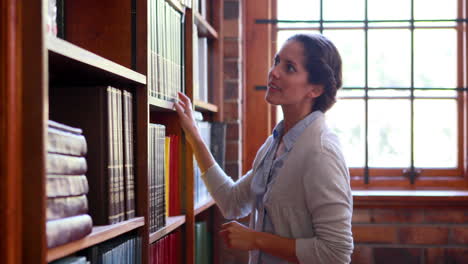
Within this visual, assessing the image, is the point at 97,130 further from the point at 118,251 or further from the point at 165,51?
the point at 165,51

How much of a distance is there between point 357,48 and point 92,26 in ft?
5.07

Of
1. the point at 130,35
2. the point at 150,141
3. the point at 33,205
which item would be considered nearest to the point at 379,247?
the point at 150,141

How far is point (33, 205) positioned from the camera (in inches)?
36.5

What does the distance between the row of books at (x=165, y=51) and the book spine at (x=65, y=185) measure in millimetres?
464

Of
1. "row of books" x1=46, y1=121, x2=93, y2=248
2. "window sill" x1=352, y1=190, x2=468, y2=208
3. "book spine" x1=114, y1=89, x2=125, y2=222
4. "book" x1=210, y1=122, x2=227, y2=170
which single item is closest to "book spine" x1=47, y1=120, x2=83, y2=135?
"row of books" x1=46, y1=121, x2=93, y2=248

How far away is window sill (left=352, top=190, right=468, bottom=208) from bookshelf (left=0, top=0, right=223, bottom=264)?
0.67m

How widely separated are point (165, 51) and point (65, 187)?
2.59ft

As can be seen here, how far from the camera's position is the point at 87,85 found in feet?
4.77

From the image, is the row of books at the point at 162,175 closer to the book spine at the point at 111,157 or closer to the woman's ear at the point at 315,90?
the book spine at the point at 111,157

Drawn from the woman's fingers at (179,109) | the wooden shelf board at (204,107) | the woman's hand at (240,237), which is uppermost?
the wooden shelf board at (204,107)

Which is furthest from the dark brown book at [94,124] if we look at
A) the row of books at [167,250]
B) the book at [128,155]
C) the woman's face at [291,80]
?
the woman's face at [291,80]

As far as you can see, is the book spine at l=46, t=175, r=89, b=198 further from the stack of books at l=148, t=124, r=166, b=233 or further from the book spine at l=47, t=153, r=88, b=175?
the stack of books at l=148, t=124, r=166, b=233

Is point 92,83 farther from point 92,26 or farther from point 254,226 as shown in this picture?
point 254,226

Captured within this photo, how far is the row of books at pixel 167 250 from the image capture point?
167cm
